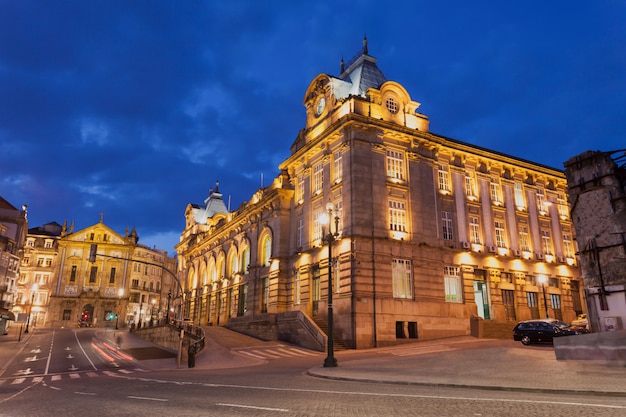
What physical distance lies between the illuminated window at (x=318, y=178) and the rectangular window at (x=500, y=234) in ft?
55.4

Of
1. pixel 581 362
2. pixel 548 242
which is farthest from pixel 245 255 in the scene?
pixel 581 362

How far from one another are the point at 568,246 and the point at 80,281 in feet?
279

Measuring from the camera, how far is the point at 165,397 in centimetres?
1274

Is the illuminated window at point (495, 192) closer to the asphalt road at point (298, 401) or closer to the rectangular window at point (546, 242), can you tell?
the rectangular window at point (546, 242)

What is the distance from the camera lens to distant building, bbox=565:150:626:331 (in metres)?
18.3

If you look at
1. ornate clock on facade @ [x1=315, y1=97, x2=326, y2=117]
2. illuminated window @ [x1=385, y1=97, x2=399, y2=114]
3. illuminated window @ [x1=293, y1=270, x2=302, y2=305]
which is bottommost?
illuminated window @ [x1=293, y1=270, x2=302, y2=305]

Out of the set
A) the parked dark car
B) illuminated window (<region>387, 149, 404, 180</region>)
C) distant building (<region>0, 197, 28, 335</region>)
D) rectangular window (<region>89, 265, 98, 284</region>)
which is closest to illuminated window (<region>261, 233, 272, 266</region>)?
illuminated window (<region>387, 149, 404, 180</region>)

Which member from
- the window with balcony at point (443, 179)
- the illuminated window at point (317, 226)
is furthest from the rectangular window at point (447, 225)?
the illuminated window at point (317, 226)

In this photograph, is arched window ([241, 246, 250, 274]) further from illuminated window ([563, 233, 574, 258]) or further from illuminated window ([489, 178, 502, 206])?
illuminated window ([563, 233, 574, 258])

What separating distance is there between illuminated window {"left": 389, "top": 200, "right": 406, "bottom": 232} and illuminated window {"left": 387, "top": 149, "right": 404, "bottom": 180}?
2320 millimetres

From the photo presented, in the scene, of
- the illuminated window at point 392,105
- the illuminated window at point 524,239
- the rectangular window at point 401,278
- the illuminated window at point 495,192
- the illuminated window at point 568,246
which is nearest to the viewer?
the rectangular window at point 401,278

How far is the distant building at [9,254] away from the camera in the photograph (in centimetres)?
6100

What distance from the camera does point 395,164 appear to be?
38000 mm

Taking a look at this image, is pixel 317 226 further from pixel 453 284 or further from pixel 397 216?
pixel 453 284
